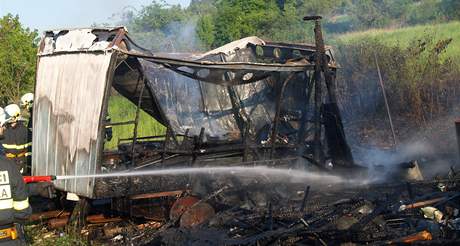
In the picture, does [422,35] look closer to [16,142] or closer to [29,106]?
[29,106]

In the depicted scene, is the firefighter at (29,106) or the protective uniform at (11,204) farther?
the firefighter at (29,106)

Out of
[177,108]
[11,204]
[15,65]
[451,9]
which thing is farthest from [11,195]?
[451,9]

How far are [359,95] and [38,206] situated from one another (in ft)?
35.0

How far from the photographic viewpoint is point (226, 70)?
970 centimetres

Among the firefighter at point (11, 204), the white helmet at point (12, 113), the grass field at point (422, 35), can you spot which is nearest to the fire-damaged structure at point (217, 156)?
the white helmet at point (12, 113)

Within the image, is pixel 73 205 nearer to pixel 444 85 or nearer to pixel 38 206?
pixel 38 206

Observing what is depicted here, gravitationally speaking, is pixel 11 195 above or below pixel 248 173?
above

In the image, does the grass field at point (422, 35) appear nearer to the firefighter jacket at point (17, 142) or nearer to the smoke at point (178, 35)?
the smoke at point (178, 35)

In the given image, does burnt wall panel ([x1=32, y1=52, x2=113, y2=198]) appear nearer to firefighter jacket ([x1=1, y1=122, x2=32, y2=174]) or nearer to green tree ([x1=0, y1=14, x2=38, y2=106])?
firefighter jacket ([x1=1, y1=122, x2=32, y2=174])

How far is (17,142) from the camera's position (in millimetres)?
10031

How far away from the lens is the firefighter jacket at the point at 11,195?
5.33m

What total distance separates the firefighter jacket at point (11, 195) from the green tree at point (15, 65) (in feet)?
53.7

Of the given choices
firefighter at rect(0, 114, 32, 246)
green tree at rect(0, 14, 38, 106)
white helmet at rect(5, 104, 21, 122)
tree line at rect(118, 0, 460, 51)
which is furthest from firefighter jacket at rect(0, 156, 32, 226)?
tree line at rect(118, 0, 460, 51)

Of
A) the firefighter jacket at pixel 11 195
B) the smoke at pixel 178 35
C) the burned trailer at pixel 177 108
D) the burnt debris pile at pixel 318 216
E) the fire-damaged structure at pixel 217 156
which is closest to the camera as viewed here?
the firefighter jacket at pixel 11 195
